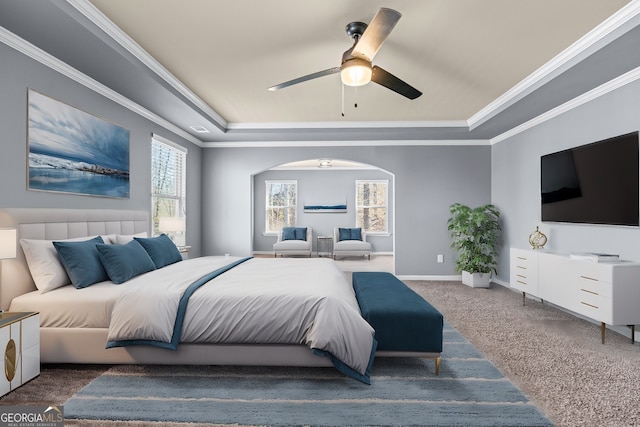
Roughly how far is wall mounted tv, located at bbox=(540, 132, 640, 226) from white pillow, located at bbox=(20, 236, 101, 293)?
15.9 feet

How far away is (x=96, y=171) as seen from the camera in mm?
3545

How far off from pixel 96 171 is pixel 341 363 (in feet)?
9.95

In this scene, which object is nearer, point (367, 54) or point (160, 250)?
point (367, 54)

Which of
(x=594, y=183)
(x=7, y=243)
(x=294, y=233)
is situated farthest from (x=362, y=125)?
(x=7, y=243)

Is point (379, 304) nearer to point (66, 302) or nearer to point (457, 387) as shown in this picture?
point (457, 387)

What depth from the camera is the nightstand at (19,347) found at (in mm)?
2076

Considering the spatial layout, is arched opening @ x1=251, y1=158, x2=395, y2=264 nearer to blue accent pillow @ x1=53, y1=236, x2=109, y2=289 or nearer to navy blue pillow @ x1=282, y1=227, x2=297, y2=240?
navy blue pillow @ x1=282, y1=227, x2=297, y2=240

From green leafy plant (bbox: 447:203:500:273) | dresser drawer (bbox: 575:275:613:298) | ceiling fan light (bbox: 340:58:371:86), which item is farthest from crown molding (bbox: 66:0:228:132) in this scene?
dresser drawer (bbox: 575:275:613:298)

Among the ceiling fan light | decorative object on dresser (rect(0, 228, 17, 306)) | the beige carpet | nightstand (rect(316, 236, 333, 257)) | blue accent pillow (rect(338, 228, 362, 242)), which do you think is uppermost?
the ceiling fan light

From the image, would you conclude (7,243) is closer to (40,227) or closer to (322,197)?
(40,227)

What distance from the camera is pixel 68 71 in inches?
124

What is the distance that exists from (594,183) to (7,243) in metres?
5.01

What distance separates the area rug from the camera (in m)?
1.93

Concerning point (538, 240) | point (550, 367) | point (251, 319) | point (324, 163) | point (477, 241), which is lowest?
point (550, 367)
